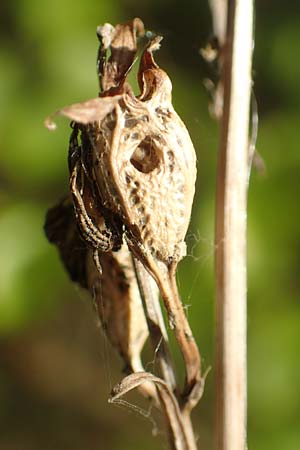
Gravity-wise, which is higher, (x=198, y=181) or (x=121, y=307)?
(x=198, y=181)

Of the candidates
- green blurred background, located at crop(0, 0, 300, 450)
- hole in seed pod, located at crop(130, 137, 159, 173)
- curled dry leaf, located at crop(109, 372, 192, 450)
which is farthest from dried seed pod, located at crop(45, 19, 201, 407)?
green blurred background, located at crop(0, 0, 300, 450)

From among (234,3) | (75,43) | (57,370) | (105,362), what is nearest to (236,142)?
(234,3)

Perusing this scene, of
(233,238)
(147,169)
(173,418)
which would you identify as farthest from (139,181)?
(173,418)

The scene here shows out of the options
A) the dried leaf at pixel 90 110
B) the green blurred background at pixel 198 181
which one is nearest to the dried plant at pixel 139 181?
the dried leaf at pixel 90 110

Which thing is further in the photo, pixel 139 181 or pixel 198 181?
pixel 198 181

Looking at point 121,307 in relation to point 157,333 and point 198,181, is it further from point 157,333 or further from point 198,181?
point 198,181

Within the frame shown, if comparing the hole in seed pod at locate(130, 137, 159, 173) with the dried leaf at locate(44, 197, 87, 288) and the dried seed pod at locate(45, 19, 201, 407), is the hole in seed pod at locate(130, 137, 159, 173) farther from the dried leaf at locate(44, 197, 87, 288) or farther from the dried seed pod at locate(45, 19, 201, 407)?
the dried leaf at locate(44, 197, 87, 288)
